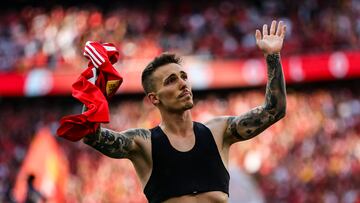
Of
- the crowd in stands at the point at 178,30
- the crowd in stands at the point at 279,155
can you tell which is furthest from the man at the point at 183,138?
the crowd in stands at the point at 178,30

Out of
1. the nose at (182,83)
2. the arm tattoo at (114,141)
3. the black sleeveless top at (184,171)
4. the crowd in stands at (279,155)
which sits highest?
the nose at (182,83)

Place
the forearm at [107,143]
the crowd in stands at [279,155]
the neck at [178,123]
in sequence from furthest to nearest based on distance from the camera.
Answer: the crowd in stands at [279,155] → the neck at [178,123] → the forearm at [107,143]

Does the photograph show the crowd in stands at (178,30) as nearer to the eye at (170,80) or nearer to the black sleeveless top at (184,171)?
the eye at (170,80)

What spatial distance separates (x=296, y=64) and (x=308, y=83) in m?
0.68

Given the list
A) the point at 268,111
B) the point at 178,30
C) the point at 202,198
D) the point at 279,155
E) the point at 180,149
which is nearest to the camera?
the point at 202,198

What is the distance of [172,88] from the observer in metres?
5.09

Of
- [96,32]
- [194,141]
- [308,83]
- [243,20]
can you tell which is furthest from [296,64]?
[194,141]

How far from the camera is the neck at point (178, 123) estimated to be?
5.12 metres


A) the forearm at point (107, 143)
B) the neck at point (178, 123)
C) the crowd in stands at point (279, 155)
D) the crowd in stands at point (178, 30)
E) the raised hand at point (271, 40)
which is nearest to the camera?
the forearm at point (107, 143)

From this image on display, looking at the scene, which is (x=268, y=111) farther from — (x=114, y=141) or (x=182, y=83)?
(x=114, y=141)

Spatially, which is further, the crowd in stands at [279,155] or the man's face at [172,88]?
the crowd in stands at [279,155]

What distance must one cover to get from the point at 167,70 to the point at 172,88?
0.14 m

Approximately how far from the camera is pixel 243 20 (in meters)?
21.2

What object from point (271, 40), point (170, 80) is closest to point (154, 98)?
point (170, 80)
